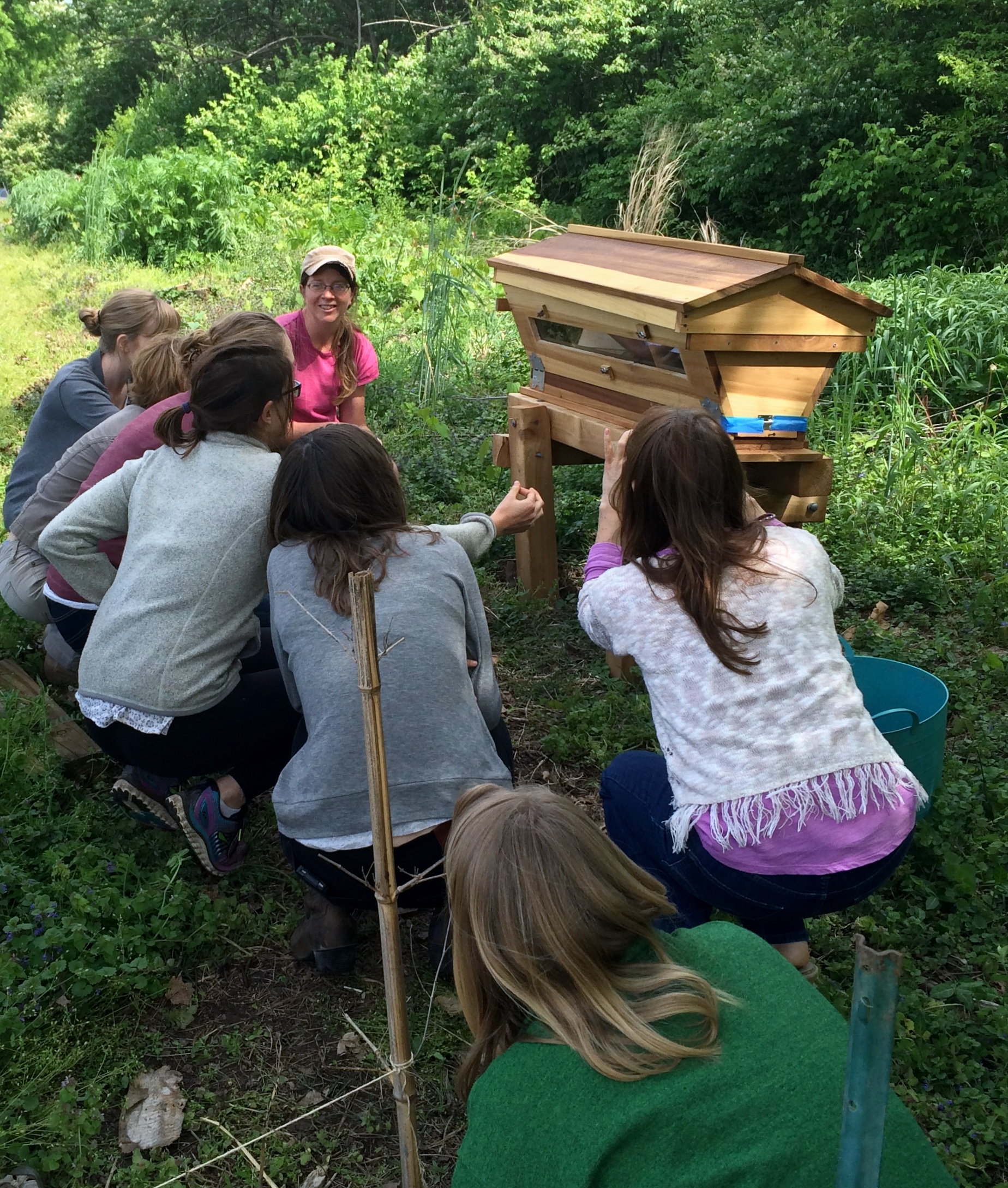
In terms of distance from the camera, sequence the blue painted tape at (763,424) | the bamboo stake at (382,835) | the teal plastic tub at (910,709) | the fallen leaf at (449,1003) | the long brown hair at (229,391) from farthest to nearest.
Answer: the blue painted tape at (763,424) < the long brown hair at (229,391) < the teal plastic tub at (910,709) < the fallen leaf at (449,1003) < the bamboo stake at (382,835)

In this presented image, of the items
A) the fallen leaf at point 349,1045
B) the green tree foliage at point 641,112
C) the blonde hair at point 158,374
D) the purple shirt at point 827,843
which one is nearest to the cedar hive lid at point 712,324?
the blonde hair at point 158,374

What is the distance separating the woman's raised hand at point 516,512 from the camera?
3.33m

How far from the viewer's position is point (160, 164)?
13664 millimetres

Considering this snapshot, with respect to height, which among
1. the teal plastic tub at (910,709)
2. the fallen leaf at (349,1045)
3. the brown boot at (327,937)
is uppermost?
the teal plastic tub at (910,709)

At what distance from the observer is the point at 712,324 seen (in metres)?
3.13

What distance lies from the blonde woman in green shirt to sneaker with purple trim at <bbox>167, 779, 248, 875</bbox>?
1.72 metres

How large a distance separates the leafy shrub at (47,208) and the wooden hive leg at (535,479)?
39.1ft

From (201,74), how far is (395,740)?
83.2 feet

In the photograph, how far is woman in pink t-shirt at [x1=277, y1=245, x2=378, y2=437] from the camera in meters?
4.76

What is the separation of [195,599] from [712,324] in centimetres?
170

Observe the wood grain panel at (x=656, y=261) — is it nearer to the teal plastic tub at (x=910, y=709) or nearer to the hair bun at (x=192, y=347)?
the teal plastic tub at (x=910, y=709)

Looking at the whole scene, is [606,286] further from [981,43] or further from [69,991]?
[981,43]

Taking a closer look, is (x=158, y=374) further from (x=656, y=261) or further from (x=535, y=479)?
(x=656, y=261)

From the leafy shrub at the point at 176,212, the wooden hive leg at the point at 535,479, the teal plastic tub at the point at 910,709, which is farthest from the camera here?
the leafy shrub at the point at 176,212
